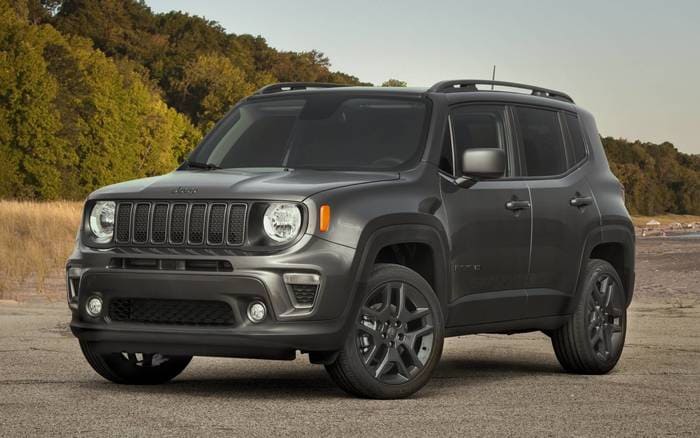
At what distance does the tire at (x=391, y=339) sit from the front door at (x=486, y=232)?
43cm

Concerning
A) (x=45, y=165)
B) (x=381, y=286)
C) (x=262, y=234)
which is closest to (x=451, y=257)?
(x=381, y=286)

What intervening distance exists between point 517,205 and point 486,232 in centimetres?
43

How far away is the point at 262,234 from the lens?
8414 millimetres

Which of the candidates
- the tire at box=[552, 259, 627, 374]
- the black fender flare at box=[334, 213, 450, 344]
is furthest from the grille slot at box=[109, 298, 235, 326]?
the tire at box=[552, 259, 627, 374]

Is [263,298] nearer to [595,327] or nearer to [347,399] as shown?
[347,399]

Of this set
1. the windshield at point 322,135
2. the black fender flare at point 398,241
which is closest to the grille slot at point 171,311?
the black fender flare at point 398,241

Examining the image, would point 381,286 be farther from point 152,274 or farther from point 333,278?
point 152,274

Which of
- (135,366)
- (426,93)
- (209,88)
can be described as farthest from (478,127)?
(209,88)

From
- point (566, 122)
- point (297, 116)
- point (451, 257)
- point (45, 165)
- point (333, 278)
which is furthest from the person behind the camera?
point (45, 165)

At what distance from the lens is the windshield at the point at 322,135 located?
31.1 ft

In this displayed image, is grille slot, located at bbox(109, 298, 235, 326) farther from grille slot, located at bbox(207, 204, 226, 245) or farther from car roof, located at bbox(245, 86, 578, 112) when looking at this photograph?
car roof, located at bbox(245, 86, 578, 112)

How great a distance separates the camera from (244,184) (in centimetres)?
866

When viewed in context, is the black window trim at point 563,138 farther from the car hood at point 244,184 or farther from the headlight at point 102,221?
the headlight at point 102,221

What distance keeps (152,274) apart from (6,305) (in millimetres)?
10925
